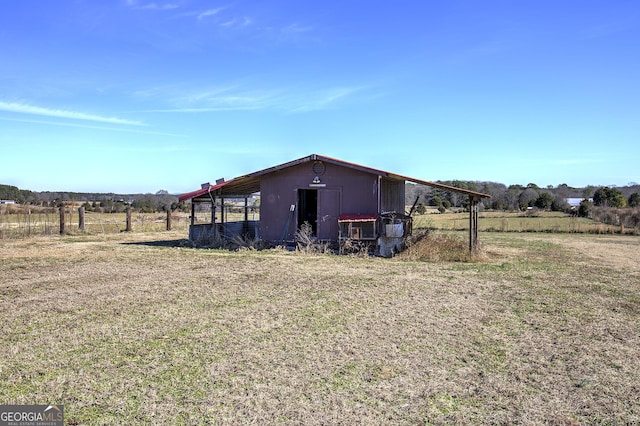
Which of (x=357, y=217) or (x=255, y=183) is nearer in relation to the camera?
(x=357, y=217)

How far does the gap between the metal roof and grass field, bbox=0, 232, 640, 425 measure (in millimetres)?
5079

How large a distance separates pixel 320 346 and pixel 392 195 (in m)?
13.7

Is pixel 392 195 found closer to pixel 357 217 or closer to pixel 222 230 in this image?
pixel 357 217

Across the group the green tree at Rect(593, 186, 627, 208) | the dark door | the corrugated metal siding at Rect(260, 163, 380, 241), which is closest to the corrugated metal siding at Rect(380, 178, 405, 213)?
the corrugated metal siding at Rect(260, 163, 380, 241)

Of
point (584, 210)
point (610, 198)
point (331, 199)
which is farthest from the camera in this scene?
point (610, 198)

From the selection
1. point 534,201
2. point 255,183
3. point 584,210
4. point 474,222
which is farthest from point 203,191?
point 534,201

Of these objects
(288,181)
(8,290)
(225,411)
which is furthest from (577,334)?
(288,181)

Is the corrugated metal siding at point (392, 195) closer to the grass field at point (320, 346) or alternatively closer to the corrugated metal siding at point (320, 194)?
the corrugated metal siding at point (320, 194)

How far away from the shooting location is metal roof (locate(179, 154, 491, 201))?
1595cm

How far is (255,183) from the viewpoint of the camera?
62.9 ft

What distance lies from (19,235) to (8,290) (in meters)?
12.6

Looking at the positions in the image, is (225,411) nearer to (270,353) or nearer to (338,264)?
(270,353)

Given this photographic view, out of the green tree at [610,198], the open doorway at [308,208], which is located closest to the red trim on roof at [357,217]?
the open doorway at [308,208]

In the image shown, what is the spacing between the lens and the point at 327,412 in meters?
4.16
